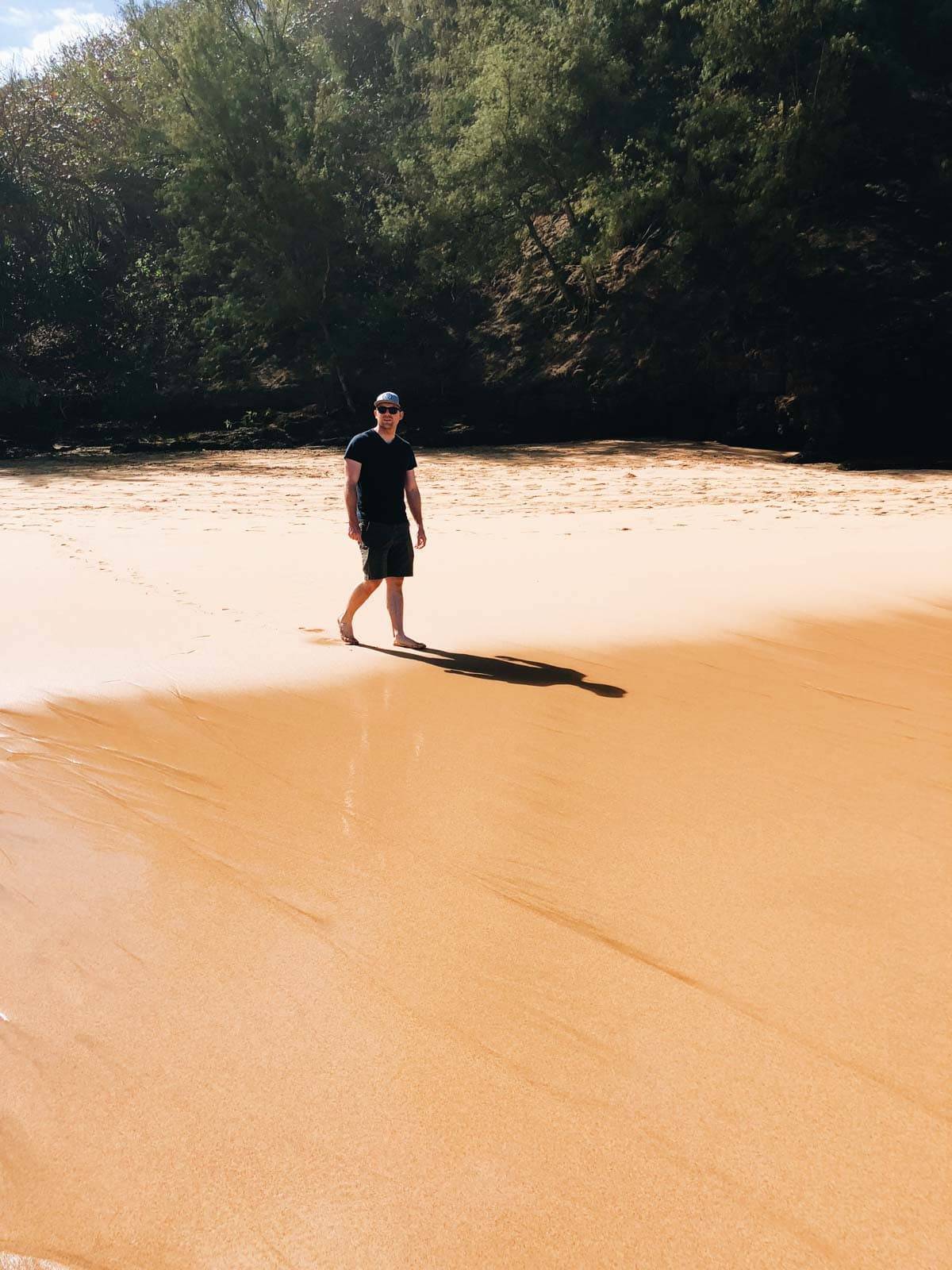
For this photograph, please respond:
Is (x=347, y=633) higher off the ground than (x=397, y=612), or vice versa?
(x=397, y=612)

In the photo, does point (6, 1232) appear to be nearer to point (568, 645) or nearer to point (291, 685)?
point (291, 685)

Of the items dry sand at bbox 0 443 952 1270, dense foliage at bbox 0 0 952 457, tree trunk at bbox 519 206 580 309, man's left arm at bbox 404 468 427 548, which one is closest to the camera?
dry sand at bbox 0 443 952 1270

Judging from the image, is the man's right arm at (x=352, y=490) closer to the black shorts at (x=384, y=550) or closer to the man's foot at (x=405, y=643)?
the black shorts at (x=384, y=550)

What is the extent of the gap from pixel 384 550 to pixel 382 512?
26 centimetres

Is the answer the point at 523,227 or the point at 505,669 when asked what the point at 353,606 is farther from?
the point at 523,227

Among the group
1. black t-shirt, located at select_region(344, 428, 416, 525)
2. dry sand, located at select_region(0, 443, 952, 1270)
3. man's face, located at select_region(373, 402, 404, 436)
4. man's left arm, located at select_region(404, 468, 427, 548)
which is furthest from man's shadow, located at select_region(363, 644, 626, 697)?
man's face, located at select_region(373, 402, 404, 436)

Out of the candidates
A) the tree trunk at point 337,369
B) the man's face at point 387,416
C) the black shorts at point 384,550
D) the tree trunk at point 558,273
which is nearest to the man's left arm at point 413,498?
the black shorts at point 384,550

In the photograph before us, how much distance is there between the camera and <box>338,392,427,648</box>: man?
7.17 metres

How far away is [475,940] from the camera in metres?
3.47

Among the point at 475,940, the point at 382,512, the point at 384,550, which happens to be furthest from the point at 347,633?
the point at 475,940

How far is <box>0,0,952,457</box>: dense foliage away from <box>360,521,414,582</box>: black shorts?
13.2 meters

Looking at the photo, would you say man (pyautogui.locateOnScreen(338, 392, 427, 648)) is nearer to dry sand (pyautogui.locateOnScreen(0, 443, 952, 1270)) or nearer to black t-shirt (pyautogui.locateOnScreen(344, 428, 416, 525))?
black t-shirt (pyautogui.locateOnScreen(344, 428, 416, 525))

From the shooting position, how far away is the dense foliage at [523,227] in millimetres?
21531

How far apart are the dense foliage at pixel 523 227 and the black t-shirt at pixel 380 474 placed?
1315cm
